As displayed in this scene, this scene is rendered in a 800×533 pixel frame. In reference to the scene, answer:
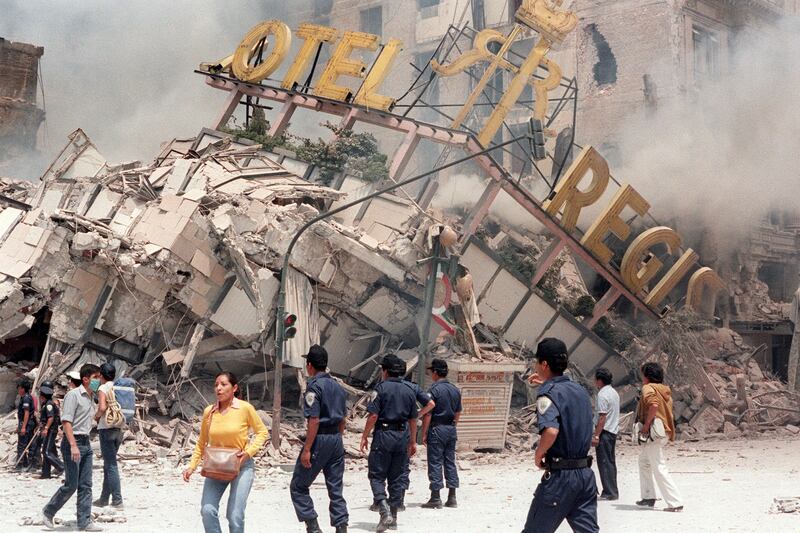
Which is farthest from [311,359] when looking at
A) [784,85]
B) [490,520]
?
[784,85]

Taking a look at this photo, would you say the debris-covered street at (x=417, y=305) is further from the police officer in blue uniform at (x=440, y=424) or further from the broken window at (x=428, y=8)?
the broken window at (x=428, y=8)

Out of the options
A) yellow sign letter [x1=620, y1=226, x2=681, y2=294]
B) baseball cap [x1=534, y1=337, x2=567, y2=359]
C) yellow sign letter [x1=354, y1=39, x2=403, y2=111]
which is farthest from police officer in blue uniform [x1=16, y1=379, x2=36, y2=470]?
yellow sign letter [x1=620, y1=226, x2=681, y2=294]

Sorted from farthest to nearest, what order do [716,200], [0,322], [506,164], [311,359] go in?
1. [506,164]
2. [716,200]
3. [0,322]
4. [311,359]

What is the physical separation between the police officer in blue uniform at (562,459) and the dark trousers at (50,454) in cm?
916

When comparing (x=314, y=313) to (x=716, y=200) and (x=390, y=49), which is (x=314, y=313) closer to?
(x=390, y=49)

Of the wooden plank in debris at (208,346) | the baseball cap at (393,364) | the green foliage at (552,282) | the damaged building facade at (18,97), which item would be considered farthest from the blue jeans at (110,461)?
the damaged building facade at (18,97)

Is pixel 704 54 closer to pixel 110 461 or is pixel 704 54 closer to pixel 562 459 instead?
pixel 110 461

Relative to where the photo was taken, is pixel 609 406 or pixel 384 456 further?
pixel 609 406

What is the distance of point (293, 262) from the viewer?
63.9 ft

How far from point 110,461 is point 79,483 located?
1.20m

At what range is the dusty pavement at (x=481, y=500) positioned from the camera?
10508 mm

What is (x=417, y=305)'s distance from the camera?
20.9m

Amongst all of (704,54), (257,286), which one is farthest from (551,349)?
(704,54)

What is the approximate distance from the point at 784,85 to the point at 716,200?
466 centimetres
